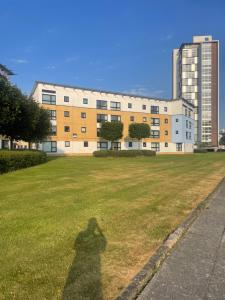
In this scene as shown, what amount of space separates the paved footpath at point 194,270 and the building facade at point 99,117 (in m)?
50.7

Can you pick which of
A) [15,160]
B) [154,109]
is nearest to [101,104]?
[154,109]

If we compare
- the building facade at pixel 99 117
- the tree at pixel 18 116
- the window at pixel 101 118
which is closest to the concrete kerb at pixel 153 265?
the tree at pixel 18 116

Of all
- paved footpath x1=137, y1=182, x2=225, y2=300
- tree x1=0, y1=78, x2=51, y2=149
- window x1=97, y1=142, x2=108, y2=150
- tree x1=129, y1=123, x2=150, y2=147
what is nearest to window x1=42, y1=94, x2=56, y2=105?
window x1=97, y1=142, x2=108, y2=150

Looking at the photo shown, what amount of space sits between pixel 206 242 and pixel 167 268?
1570mm

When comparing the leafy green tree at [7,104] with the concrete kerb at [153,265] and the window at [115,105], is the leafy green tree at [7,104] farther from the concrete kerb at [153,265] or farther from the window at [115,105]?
the window at [115,105]

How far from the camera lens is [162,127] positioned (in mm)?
76875

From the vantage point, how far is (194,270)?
14.3 feet

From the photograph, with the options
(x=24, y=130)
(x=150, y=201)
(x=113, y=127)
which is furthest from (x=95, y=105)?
(x=150, y=201)

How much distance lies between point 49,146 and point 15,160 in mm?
41953

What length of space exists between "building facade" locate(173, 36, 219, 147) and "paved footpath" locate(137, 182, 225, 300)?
135738mm

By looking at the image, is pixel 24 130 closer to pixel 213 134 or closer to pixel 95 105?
pixel 95 105

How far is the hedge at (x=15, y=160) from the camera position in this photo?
16891 mm

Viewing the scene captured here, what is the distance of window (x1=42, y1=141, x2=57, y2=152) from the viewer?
59031mm

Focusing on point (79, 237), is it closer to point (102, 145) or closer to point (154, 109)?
point (102, 145)
